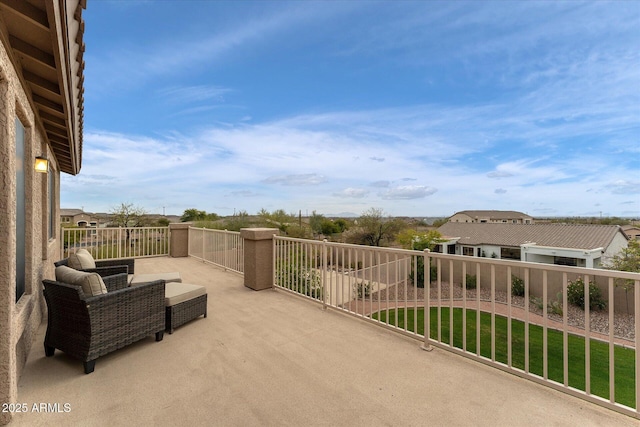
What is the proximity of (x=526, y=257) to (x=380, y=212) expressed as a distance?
32.8 feet

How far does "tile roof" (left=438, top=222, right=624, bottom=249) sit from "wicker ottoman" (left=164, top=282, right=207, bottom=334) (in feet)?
69.4

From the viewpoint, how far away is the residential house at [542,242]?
15.9 m

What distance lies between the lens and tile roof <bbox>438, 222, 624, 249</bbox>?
16938 mm

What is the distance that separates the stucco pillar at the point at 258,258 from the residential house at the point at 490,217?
29928mm

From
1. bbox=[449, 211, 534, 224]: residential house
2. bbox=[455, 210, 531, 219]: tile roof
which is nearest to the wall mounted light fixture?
bbox=[449, 211, 534, 224]: residential house

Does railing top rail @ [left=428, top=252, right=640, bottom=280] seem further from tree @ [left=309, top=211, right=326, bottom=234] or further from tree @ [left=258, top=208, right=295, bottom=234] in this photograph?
tree @ [left=309, top=211, right=326, bottom=234]

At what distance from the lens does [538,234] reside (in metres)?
20.2

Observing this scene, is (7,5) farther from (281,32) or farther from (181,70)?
(281,32)

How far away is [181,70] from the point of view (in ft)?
28.2

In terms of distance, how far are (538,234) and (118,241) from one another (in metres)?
25.1

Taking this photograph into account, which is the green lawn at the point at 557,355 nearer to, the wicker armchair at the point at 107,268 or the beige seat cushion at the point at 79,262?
the wicker armchair at the point at 107,268

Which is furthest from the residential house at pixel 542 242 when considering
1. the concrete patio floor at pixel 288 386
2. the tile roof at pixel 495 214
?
the concrete patio floor at pixel 288 386

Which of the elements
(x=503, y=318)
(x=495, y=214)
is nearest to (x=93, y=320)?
(x=503, y=318)

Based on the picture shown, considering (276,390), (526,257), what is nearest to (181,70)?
(276,390)
